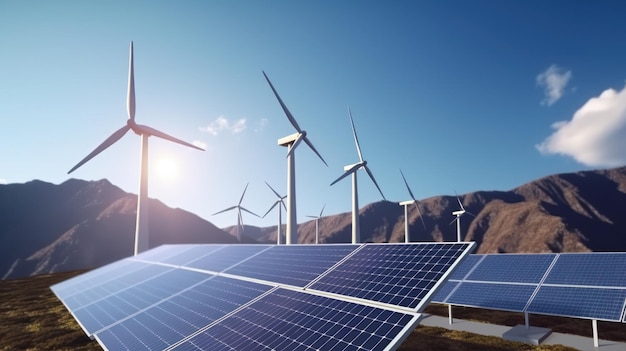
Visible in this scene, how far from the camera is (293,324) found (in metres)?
9.79

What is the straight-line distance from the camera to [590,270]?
771 inches

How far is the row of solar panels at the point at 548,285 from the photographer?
1666cm

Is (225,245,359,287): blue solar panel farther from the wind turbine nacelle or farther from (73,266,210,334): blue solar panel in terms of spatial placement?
the wind turbine nacelle

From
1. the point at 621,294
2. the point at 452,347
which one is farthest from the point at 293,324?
the point at 621,294

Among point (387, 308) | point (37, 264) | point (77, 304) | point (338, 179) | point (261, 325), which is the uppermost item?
point (338, 179)

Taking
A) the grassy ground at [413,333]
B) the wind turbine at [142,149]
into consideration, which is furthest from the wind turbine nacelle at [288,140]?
the grassy ground at [413,333]

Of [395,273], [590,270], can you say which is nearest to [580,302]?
[590,270]

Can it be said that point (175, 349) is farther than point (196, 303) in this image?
No

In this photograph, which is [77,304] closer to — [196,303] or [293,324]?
[196,303]

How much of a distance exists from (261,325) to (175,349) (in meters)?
2.68

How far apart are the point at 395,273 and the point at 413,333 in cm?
1104

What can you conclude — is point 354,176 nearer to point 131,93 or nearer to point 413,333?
point 131,93

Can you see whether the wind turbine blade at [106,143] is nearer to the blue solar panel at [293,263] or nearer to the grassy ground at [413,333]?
the grassy ground at [413,333]

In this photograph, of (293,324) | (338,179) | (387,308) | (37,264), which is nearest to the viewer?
(387,308)
